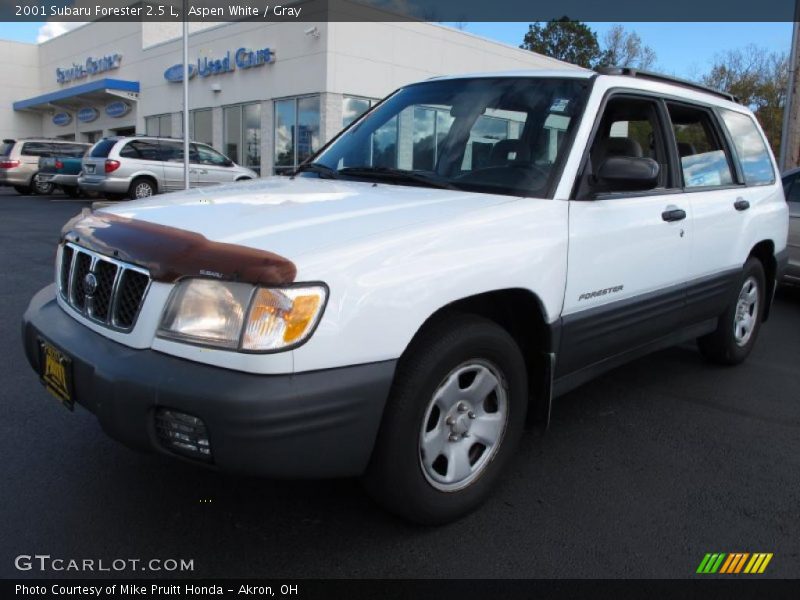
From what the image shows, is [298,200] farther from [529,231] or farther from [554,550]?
[554,550]

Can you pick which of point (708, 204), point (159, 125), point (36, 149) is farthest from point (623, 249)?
point (159, 125)

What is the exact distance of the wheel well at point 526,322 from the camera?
277 cm

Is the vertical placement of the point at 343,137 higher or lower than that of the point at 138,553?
higher

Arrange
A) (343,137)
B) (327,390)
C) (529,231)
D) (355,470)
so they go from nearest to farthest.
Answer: (327,390) < (355,470) < (529,231) < (343,137)

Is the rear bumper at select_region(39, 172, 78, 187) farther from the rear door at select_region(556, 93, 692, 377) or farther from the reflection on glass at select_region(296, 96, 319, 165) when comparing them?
the rear door at select_region(556, 93, 692, 377)

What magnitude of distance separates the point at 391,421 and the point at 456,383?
37cm

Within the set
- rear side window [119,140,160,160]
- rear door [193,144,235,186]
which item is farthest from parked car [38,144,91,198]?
rear door [193,144,235,186]

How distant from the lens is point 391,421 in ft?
7.52

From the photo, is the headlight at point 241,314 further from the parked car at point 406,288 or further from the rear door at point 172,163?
the rear door at point 172,163

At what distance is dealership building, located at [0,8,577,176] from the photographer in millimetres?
19672

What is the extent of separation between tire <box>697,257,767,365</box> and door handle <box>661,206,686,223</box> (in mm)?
1206

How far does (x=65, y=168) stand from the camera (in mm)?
20141

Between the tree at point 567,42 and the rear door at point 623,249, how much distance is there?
49.6 metres

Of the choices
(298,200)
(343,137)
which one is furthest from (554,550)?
(343,137)
